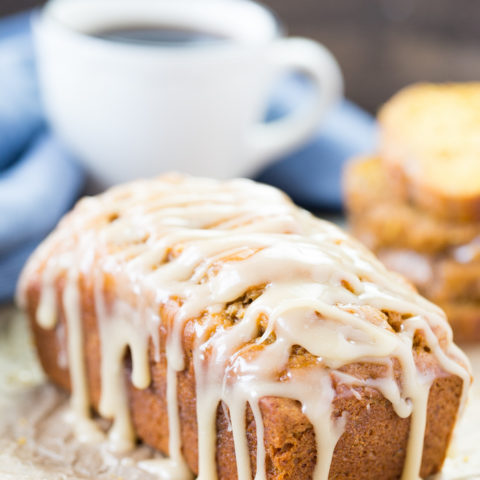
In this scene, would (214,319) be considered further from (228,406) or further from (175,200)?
(175,200)

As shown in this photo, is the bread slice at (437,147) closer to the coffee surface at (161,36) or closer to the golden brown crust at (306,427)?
the coffee surface at (161,36)

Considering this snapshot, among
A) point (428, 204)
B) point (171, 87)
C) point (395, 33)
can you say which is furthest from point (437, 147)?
point (395, 33)

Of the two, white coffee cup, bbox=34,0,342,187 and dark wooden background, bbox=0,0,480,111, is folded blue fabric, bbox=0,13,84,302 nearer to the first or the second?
white coffee cup, bbox=34,0,342,187

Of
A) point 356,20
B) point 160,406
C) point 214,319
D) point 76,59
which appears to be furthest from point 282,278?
point 356,20

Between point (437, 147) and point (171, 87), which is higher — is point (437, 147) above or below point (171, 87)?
below

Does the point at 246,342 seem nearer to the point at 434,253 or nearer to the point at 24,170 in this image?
the point at 434,253
